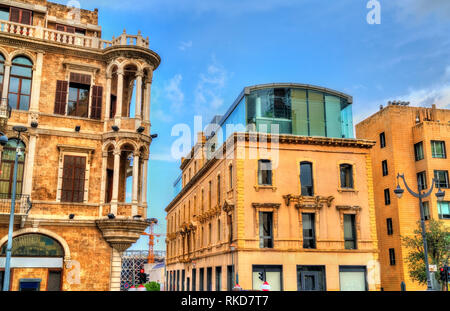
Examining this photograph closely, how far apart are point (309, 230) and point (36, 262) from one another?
76.6 feet

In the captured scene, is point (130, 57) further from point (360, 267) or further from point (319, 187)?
point (360, 267)

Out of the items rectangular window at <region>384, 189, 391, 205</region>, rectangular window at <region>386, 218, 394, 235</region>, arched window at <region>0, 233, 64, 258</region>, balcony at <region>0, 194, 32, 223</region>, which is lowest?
arched window at <region>0, 233, 64, 258</region>

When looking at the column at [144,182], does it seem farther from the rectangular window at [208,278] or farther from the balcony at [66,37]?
the rectangular window at [208,278]

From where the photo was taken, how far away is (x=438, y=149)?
159ft

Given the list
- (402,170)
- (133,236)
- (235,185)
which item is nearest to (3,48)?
(133,236)

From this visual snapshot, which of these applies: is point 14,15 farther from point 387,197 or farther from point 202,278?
point 387,197

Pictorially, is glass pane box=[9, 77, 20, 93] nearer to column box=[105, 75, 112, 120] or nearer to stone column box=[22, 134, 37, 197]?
stone column box=[22, 134, 37, 197]

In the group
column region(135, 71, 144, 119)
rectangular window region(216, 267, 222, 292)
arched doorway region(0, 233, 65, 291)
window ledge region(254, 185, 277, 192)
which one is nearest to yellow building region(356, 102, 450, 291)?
window ledge region(254, 185, 277, 192)

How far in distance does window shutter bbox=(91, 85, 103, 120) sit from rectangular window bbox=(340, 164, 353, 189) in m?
24.2

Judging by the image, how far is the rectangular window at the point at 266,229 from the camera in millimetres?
38250

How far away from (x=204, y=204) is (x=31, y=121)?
2860 centimetres

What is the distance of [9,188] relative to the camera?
2478 centimetres

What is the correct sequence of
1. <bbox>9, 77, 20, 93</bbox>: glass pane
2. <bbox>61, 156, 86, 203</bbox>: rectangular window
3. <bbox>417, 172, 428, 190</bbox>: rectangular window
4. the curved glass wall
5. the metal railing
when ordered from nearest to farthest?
the metal railing
<bbox>61, 156, 86, 203</bbox>: rectangular window
<bbox>9, 77, 20, 93</bbox>: glass pane
the curved glass wall
<bbox>417, 172, 428, 190</bbox>: rectangular window

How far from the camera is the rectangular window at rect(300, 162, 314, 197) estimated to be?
40500 millimetres
